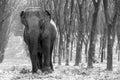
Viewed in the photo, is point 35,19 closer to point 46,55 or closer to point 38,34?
point 38,34

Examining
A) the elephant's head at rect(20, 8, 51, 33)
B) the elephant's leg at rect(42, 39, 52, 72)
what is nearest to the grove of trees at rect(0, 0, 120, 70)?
the elephant's leg at rect(42, 39, 52, 72)

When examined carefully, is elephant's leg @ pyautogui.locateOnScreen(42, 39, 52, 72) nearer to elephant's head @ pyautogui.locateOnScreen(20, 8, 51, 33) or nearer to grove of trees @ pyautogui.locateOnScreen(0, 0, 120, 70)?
elephant's head @ pyautogui.locateOnScreen(20, 8, 51, 33)

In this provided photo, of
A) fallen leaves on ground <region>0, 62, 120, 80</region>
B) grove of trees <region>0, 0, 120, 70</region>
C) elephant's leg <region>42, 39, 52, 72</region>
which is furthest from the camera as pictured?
grove of trees <region>0, 0, 120, 70</region>

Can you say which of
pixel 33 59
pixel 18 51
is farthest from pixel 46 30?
pixel 18 51

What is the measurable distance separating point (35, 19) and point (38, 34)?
2.14ft

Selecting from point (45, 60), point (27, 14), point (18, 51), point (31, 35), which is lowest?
point (18, 51)

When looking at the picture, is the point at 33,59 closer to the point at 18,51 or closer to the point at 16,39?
the point at 18,51

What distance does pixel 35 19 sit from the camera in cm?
1052

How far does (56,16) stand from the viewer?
20562mm

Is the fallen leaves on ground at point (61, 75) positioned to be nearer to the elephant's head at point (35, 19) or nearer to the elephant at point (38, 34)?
the elephant at point (38, 34)

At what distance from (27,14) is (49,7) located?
452 inches

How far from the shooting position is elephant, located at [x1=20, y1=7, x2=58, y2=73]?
10.3 metres

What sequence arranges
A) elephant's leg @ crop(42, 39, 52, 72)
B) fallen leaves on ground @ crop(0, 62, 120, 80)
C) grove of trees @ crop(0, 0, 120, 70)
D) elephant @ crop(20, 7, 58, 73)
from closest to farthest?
fallen leaves on ground @ crop(0, 62, 120, 80)
elephant @ crop(20, 7, 58, 73)
elephant's leg @ crop(42, 39, 52, 72)
grove of trees @ crop(0, 0, 120, 70)

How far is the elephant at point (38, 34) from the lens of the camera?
10.3m
